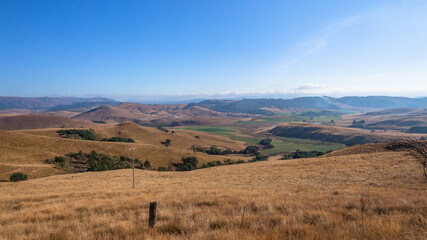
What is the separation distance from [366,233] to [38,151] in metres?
73.0

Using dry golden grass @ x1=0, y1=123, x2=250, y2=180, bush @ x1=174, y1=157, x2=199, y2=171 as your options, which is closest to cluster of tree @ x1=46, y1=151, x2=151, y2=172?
dry golden grass @ x1=0, y1=123, x2=250, y2=180

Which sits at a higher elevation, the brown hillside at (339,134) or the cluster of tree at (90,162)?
the cluster of tree at (90,162)

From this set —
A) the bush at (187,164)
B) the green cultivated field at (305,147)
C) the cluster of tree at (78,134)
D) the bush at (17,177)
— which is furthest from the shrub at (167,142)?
the bush at (17,177)

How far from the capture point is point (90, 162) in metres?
54.2

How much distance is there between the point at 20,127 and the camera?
160500 mm

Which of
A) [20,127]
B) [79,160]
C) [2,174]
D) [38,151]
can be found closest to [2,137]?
[38,151]

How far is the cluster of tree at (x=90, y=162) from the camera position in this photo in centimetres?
5025

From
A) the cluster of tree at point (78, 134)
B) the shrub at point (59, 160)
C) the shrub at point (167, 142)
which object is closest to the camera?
the shrub at point (59, 160)

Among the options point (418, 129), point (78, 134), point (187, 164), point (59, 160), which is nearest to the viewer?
point (59, 160)

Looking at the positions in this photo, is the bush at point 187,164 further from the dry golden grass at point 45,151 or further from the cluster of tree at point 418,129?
the cluster of tree at point 418,129

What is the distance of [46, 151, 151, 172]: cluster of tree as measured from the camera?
165ft

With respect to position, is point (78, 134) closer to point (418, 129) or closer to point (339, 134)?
point (339, 134)

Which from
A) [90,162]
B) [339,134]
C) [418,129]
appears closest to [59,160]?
[90,162]

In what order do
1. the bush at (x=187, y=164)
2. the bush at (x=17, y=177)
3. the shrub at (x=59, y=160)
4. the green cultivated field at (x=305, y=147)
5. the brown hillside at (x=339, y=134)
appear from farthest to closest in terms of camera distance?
1. the brown hillside at (x=339, y=134)
2. the green cultivated field at (x=305, y=147)
3. the bush at (x=187, y=164)
4. the shrub at (x=59, y=160)
5. the bush at (x=17, y=177)
